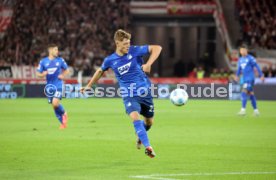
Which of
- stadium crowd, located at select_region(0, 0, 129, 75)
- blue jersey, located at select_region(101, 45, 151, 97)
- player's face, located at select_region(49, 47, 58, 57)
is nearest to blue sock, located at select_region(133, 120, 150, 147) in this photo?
blue jersey, located at select_region(101, 45, 151, 97)

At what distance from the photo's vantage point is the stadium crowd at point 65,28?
134ft

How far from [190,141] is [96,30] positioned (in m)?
27.7

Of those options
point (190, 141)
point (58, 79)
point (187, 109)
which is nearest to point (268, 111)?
point (187, 109)

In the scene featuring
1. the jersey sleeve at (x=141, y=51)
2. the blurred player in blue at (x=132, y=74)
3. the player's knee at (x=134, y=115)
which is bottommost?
the player's knee at (x=134, y=115)

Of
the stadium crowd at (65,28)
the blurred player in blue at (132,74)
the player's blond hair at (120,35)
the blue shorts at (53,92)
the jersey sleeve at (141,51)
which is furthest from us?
the stadium crowd at (65,28)

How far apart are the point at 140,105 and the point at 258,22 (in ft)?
100

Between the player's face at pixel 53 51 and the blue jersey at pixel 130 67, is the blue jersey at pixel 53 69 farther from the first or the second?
the blue jersey at pixel 130 67

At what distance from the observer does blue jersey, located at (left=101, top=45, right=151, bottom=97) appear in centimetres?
1225

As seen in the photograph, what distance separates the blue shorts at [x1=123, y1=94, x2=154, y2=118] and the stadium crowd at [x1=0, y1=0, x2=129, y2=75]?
27.5 m

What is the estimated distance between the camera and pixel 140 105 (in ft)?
41.1

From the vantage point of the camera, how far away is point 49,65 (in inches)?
793

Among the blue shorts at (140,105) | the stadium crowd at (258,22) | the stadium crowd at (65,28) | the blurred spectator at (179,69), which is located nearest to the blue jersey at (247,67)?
the blue shorts at (140,105)

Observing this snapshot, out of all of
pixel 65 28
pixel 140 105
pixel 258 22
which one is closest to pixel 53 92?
pixel 140 105

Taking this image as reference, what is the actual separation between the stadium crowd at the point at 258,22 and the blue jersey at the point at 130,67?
29132 mm
